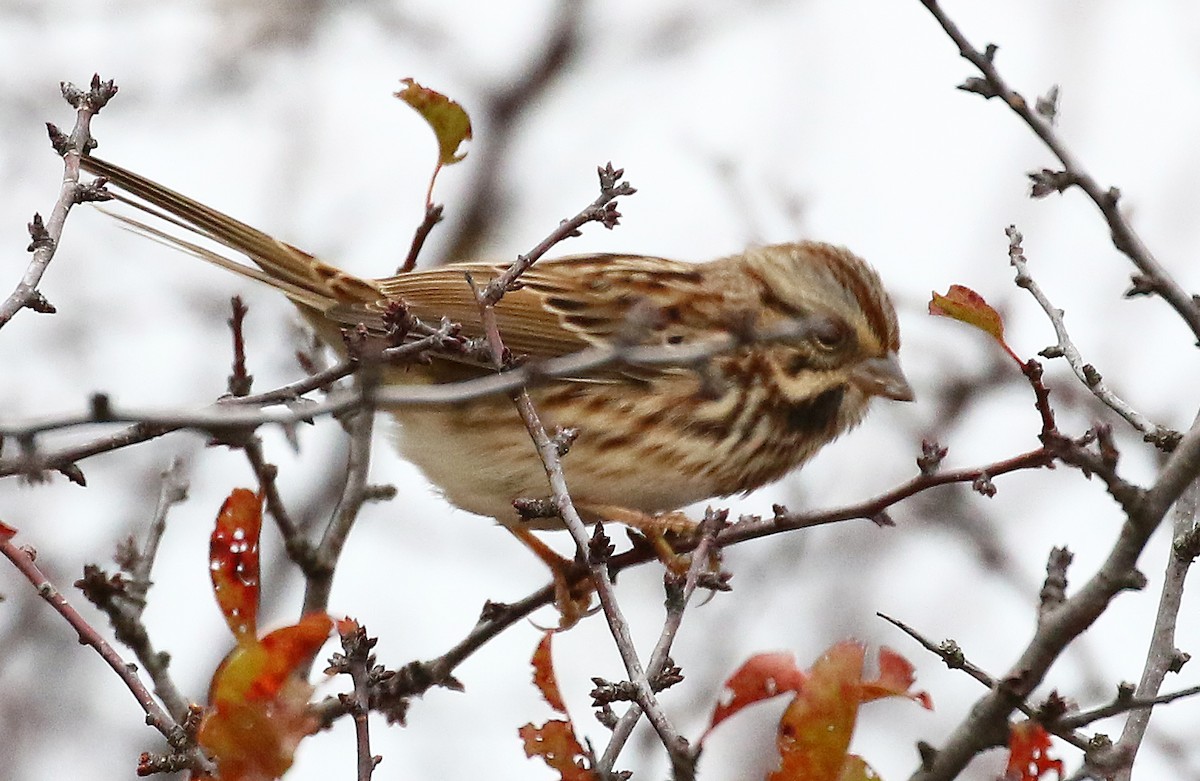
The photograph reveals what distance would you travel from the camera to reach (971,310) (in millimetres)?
3732

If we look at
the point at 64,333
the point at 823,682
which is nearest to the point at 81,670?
the point at 64,333

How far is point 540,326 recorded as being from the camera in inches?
242

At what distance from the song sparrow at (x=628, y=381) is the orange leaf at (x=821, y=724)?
7.54 ft

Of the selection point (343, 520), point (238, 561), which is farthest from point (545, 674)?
point (343, 520)

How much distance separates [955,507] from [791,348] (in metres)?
1.83

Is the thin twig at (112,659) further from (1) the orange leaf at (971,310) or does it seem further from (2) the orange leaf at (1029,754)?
(1) the orange leaf at (971,310)

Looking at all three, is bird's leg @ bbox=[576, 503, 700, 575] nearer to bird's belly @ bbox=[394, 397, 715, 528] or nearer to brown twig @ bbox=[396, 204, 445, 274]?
bird's belly @ bbox=[394, 397, 715, 528]

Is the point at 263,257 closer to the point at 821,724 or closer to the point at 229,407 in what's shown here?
the point at 229,407

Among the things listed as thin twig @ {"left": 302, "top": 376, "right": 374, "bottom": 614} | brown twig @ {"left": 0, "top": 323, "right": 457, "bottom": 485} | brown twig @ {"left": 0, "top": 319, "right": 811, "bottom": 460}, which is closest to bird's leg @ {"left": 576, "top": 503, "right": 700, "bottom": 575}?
thin twig @ {"left": 302, "top": 376, "right": 374, "bottom": 614}

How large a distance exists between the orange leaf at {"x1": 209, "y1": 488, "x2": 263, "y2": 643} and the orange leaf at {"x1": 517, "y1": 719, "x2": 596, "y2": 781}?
26.3 inches

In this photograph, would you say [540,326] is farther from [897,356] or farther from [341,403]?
[341,403]

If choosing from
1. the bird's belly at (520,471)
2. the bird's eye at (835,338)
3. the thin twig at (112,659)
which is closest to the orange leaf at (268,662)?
the thin twig at (112,659)

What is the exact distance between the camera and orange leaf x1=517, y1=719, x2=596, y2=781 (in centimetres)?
340

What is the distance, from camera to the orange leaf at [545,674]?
12.0 ft
